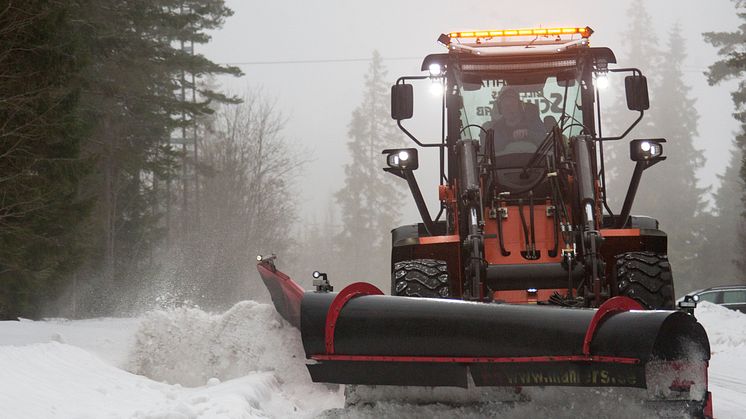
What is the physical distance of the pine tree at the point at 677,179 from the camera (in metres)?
49.8

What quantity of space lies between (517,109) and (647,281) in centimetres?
220

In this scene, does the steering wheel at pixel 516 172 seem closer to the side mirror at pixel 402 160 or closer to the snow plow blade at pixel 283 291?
→ the side mirror at pixel 402 160

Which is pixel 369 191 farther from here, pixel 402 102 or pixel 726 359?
pixel 402 102

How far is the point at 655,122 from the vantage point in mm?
61094

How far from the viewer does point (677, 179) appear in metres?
57.2

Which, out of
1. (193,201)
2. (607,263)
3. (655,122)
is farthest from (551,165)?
(655,122)

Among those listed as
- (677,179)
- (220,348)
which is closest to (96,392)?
(220,348)

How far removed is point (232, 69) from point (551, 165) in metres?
30.8

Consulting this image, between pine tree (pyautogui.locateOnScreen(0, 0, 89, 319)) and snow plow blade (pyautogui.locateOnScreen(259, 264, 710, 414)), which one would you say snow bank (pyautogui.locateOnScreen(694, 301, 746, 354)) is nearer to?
snow plow blade (pyautogui.locateOnScreen(259, 264, 710, 414))

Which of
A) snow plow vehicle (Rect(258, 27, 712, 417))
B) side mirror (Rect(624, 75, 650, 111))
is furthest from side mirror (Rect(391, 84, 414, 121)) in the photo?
side mirror (Rect(624, 75, 650, 111))

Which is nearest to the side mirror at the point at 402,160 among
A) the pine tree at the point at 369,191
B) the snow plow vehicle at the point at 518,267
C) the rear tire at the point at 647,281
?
the snow plow vehicle at the point at 518,267

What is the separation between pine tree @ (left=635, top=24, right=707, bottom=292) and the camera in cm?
4981

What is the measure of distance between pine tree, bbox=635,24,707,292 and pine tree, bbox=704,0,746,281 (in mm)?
2048

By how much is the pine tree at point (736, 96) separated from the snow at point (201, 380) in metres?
21.6
